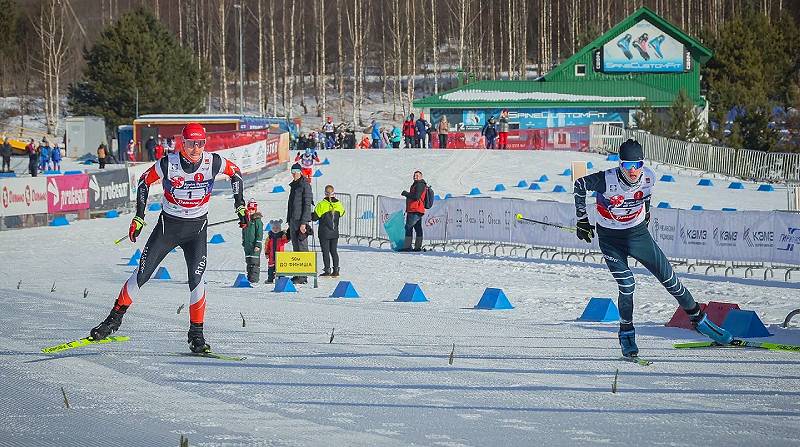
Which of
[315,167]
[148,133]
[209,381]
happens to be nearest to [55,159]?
[148,133]

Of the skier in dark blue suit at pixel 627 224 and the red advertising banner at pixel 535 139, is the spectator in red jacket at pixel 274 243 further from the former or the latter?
the red advertising banner at pixel 535 139

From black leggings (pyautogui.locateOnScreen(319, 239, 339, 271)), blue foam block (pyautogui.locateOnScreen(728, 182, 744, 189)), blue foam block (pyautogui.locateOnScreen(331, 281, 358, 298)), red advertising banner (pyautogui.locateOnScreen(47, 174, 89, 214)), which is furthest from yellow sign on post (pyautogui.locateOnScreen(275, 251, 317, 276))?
blue foam block (pyautogui.locateOnScreen(728, 182, 744, 189))

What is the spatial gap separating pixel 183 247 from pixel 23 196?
22672 mm

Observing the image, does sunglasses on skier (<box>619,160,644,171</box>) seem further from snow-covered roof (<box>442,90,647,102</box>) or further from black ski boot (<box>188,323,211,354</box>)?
snow-covered roof (<box>442,90,647,102</box>)

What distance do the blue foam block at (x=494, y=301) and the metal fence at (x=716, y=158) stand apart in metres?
27.1

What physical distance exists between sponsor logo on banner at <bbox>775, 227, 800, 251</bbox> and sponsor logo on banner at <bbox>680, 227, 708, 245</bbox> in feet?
5.06

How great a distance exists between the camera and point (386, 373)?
31.5 feet

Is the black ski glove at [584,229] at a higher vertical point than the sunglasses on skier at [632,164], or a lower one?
lower

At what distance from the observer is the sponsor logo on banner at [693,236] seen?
2153 centimetres

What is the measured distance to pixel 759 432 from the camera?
287 inches

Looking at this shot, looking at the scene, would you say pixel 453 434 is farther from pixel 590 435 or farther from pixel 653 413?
pixel 653 413

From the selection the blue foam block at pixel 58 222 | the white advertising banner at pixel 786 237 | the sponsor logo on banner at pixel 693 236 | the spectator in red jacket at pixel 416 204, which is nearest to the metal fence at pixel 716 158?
the spectator in red jacket at pixel 416 204

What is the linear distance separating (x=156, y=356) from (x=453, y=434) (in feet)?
13.1

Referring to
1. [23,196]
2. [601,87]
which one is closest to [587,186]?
[23,196]
